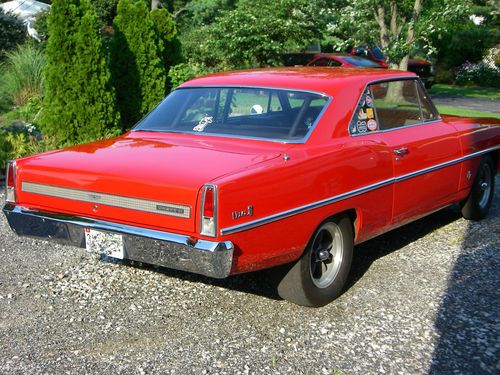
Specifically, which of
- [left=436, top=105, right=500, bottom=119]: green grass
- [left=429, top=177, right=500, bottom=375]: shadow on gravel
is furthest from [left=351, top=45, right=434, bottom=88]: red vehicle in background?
[left=429, top=177, right=500, bottom=375]: shadow on gravel

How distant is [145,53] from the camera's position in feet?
35.2

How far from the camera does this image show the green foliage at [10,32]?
63.3 feet

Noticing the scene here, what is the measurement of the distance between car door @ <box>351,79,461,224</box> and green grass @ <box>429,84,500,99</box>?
57.5ft

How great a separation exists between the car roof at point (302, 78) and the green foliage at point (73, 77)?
3.95 meters

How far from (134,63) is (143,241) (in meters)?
7.35

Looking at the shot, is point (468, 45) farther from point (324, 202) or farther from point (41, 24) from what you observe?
point (324, 202)

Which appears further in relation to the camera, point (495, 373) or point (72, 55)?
point (72, 55)

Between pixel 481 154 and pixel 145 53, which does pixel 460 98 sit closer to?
pixel 145 53

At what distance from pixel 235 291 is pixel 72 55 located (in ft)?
18.4

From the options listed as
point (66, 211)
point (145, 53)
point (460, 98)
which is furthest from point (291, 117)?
point (460, 98)

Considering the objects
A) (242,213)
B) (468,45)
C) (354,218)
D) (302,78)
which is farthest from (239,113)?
(468,45)

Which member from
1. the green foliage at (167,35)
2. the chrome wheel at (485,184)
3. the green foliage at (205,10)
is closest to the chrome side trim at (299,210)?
the chrome wheel at (485,184)

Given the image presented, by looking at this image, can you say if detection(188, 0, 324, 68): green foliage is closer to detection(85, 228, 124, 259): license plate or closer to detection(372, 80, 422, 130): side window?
detection(372, 80, 422, 130): side window

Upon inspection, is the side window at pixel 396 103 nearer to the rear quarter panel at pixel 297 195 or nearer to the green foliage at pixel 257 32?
the rear quarter panel at pixel 297 195
